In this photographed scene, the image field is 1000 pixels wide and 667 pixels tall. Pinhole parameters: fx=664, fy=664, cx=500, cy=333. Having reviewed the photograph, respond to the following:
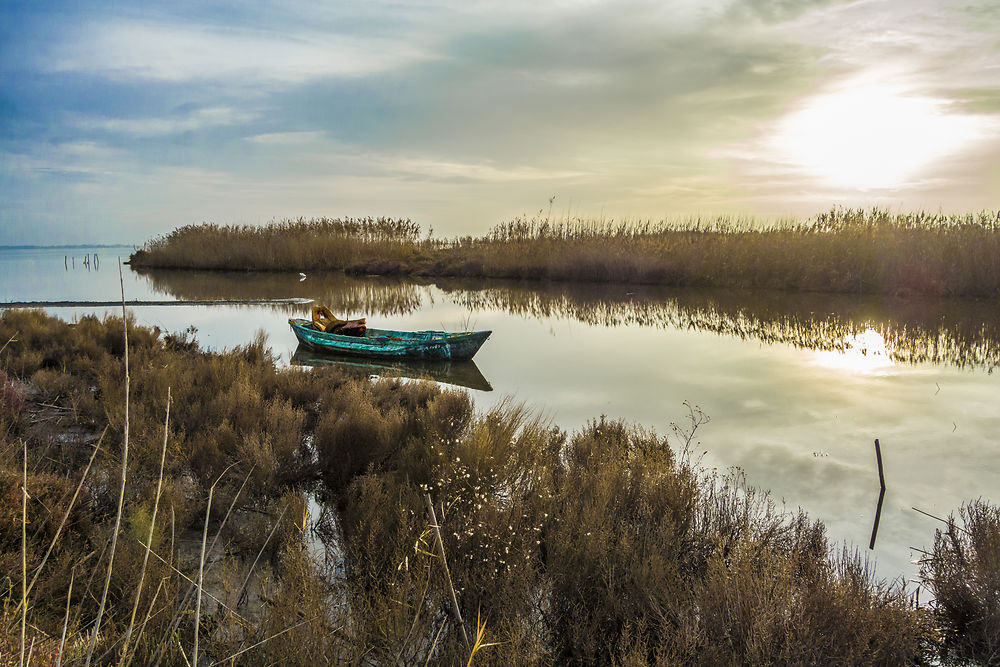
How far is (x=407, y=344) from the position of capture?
35.3ft

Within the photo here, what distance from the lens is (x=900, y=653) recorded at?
287 cm

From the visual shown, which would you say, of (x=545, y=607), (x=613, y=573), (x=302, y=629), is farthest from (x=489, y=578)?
(x=302, y=629)

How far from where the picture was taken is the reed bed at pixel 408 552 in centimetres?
279

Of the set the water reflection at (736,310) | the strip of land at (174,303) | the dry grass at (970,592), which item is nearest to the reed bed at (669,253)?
the water reflection at (736,310)

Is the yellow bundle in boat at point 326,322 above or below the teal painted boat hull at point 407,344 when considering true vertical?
above

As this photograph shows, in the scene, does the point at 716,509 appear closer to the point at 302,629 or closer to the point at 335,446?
the point at 302,629

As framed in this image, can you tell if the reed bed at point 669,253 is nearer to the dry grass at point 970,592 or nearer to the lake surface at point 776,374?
the lake surface at point 776,374

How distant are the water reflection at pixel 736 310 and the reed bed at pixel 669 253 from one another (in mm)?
1107

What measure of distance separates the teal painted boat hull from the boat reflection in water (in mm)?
99

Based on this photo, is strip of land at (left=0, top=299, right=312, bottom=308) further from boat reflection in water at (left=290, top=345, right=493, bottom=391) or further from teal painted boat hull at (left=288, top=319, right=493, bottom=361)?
teal painted boat hull at (left=288, top=319, right=493, bottom=361)

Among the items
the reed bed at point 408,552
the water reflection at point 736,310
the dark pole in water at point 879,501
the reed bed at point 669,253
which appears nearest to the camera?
Result: the reed bed at point 408,552

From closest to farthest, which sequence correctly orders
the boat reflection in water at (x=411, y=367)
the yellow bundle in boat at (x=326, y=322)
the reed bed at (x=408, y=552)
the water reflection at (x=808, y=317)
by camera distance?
the reed bed at (x=408, y=552) < the boat reflection in water at (x=411, y=367) < the water reflection at (x=808, y=317) < the yellow bundle in boat at (x=326, y=322)

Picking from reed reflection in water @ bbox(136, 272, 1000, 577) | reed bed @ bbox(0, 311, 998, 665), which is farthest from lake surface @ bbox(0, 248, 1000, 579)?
reed bed @ bbox(0, 311, 998, 665)

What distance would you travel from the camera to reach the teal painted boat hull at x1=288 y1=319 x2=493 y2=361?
10617 mm
